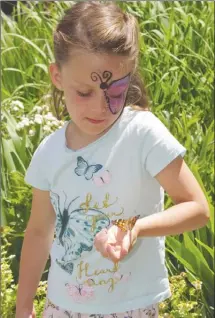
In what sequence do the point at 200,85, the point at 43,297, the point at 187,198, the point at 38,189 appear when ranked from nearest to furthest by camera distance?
the point at 187,198 < the point at 38,189 < the point at 43,297 < the point at 200,85

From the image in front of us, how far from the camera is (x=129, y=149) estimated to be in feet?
6.73

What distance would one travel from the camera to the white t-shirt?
2.05 meters

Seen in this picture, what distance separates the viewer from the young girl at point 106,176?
2031 millimetres

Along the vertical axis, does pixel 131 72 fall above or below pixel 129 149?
above

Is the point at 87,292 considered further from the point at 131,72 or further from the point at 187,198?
the point at 131,72

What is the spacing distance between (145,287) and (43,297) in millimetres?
884

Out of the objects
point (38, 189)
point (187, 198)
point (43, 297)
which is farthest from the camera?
point (43, 297)

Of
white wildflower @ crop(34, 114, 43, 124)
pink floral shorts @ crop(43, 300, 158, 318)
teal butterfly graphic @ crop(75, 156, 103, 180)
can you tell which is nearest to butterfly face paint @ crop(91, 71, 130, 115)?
teal butterfly graphic @ crop(75, 156, 103, 180)

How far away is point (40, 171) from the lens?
86.7 inches

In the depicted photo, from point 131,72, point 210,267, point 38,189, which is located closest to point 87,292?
point 38,189

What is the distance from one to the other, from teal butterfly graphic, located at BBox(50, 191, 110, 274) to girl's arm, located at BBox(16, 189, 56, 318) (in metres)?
0.12

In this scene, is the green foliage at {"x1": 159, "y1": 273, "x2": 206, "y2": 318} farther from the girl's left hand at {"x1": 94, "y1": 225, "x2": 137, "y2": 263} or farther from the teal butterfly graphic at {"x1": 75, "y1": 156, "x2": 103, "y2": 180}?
the girl's left hand at {"x1": 94, "y1": 225, "x2": 137, "y2": 263}

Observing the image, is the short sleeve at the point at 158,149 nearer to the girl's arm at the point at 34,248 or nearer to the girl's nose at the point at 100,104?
the girl's nose at the point at 100,104

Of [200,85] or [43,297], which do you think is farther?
[200,85]
